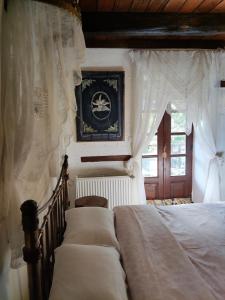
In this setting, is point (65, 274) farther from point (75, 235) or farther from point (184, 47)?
point (184, 47)

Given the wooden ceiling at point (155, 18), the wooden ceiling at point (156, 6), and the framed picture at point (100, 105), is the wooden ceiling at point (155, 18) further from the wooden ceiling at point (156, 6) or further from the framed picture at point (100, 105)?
the framed picture at point (100, 105)

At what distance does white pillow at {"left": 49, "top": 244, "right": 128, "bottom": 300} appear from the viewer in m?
1.37

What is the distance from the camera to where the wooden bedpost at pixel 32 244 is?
1.19 meters

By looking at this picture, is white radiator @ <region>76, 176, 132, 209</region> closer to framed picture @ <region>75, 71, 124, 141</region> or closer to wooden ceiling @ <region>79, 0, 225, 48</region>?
framed picture @ <region>75, 71, 124, 141</region>

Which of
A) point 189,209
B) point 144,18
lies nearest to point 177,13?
point 144,18

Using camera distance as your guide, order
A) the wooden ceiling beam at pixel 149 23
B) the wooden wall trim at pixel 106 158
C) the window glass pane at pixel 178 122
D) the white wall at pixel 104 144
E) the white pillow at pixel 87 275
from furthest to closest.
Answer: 1. the window glass pane at pixel 178 122
2. the wooden wall trim at pixel 106 158
3. the white wall at pixel 104 144
4. the wooden ceiling beam at pixel 149 23
5. the white pillow at pixel 87 275

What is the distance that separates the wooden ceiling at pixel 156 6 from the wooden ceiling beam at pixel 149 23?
0.05 m

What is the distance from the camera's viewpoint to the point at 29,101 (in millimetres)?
1221

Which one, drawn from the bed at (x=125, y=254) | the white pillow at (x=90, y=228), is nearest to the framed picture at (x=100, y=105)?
the bed at (x=125, y=254)

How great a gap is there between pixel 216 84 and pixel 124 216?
7.83 feet

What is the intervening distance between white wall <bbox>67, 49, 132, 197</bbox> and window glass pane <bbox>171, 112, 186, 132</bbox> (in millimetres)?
749

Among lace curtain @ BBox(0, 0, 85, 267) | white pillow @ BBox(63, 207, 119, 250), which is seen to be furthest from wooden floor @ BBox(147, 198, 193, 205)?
lace curtain @ BBox(0, 0, 85, 267)

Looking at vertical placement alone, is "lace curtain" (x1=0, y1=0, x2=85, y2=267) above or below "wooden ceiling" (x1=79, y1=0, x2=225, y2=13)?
below

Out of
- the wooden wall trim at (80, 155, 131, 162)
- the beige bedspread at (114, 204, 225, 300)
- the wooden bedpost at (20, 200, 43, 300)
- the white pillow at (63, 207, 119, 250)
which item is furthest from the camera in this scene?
the wooden wall trim at (80, 155, 131, 162)
